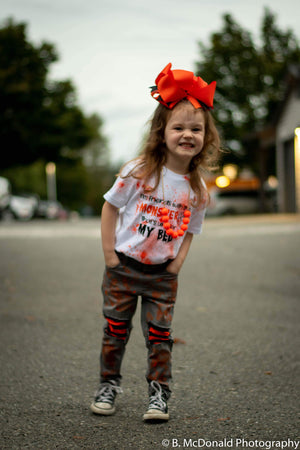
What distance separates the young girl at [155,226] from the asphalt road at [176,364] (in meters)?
0.26

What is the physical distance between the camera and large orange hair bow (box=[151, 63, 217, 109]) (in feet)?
9.20

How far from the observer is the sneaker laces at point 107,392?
2.87 meters

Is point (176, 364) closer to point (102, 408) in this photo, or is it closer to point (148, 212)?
point (102, 408)

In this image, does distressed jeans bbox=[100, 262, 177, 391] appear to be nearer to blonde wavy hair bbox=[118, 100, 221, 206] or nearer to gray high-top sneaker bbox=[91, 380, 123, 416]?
gray high-top sneaker bbox=[91, 380, 123, 416]

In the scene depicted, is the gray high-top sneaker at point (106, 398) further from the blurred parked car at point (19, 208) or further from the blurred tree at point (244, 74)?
the blurred tree at point (244, 74)

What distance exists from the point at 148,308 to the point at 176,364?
3.34ft

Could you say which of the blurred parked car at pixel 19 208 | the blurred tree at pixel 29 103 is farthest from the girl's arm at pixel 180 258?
the blurred tree at pixel 29 103

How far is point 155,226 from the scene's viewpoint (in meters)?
2.88

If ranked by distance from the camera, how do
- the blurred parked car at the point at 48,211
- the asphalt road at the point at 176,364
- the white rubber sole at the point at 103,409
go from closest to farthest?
the asphalt road at the point at 176,364, the white rubber sole at the point at 103,409, the blurred parked car at the point at 48,211

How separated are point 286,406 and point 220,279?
433 cm

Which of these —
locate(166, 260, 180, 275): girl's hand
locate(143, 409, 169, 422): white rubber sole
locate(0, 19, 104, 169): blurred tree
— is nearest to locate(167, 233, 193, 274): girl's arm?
locate(166, 260, 180, 275): girl's hand

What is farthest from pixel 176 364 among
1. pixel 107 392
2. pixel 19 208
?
pixel 19 208

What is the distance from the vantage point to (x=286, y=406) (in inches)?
116

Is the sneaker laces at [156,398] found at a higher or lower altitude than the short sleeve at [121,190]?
lower
